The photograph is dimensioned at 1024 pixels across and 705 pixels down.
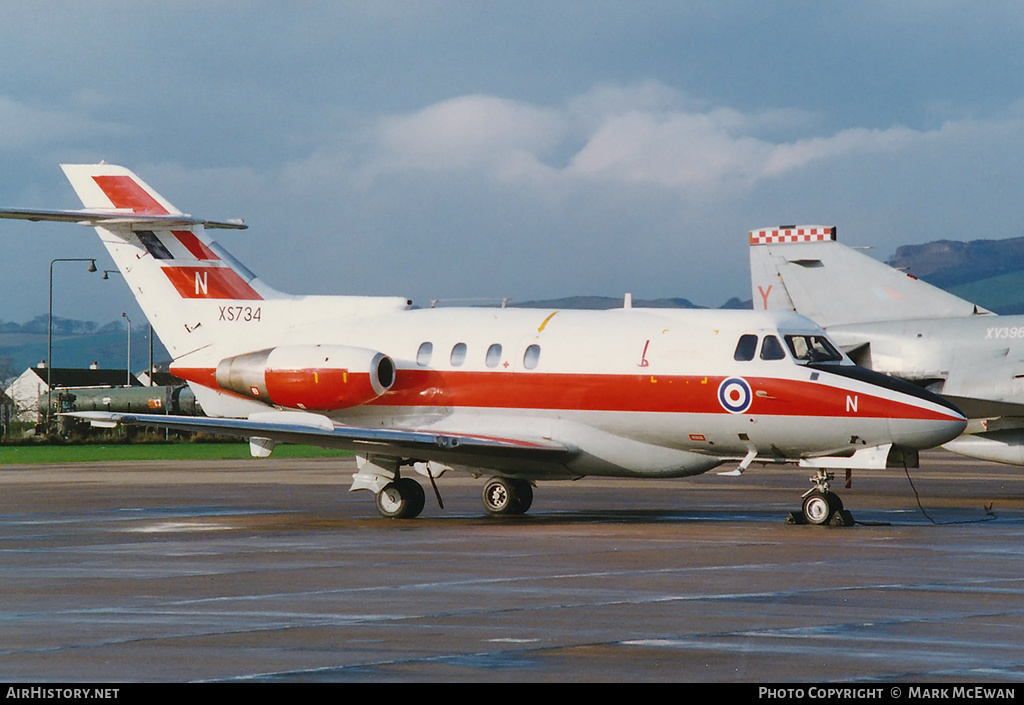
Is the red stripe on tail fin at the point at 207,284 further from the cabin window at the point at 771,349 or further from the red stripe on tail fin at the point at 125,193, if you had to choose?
the cabin window at the point at 771,349

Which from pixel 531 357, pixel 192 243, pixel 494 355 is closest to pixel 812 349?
pixel 531 357

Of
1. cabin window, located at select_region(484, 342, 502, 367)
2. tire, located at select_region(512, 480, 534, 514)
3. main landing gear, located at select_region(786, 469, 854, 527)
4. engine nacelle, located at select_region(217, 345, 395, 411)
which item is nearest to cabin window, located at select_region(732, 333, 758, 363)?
main landing gear, located at select_region(786, 469, 854, 527)

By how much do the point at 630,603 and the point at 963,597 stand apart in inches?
123

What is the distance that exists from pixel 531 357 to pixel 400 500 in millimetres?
3144

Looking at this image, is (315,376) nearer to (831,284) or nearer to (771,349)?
(771,349)

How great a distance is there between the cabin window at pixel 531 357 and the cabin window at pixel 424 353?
1753 mm

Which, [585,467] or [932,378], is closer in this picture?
[585,467]

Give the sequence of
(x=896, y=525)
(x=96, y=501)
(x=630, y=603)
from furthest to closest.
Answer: (x=96, y=501), (x=896, y=525), (x=630, y=603)

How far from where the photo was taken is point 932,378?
29125mm

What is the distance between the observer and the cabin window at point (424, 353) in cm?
A: 2398

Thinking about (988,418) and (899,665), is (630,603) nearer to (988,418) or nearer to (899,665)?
(899,665)

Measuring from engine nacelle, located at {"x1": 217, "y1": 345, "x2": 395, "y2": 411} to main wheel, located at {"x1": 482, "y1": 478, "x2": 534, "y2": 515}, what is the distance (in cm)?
247

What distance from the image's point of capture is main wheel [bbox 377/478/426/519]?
23.3 metres
